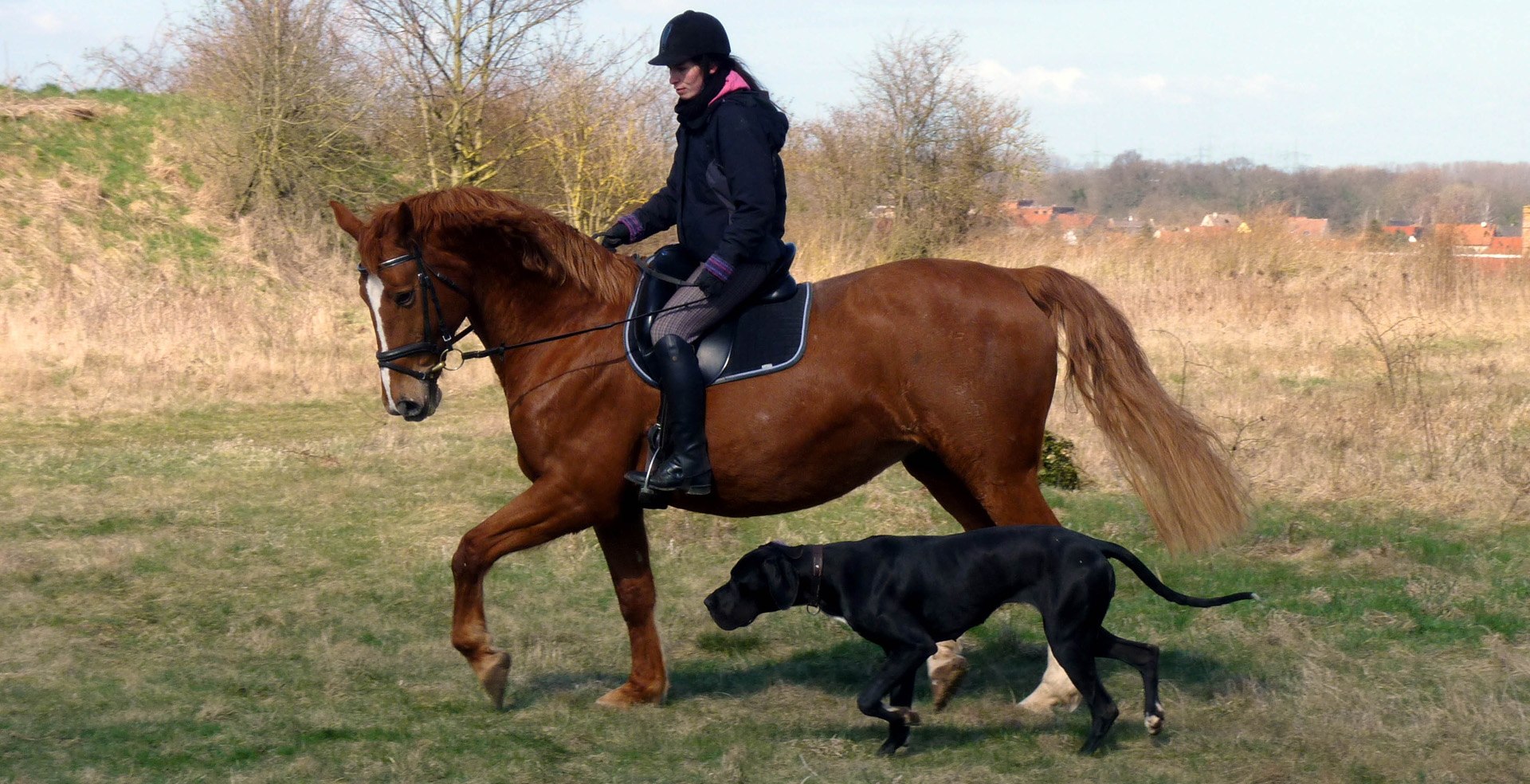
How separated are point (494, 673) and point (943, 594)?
1896 mm

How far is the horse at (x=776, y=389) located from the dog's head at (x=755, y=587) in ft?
1.73

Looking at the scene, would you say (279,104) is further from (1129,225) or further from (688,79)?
(688,79)

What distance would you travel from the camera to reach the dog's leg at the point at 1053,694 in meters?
5.10

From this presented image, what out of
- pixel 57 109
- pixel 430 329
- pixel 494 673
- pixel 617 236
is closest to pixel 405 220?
pixel 430 329

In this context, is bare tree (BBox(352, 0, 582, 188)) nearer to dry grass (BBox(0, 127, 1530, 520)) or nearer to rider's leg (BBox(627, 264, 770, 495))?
dry grass (BBox(0, 127, 1530, 520))

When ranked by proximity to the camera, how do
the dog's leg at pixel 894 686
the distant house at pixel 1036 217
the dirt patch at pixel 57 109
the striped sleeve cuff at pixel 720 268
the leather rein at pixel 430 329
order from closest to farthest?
the dog's leg at pixel 894 686
the striped sleeve cuff at pixel 720 268
the leather rein at pixel 430 329
the dirt patch at pixel 57 109
the distant house at pixel 1036 217

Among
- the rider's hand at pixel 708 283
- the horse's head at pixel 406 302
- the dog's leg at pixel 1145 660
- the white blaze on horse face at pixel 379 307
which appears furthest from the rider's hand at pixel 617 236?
the dog's leg at pixel 1145 660

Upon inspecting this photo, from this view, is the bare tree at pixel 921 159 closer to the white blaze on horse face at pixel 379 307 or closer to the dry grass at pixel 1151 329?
the dry grass at pixel 1151 329

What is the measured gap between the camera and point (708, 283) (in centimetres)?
495

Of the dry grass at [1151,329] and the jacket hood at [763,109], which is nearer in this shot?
the jacket hood at [763,109]

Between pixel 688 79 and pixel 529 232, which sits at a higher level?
pixel 688 79

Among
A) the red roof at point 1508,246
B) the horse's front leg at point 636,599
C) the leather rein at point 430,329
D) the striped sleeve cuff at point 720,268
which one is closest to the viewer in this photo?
the striped sleeve cuff at point 720,268

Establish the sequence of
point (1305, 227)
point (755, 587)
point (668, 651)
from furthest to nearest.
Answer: point (1305, 227) < point (668, 651) < point (755, 587)

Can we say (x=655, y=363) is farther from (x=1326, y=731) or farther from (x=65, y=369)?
(x=65, y=369)
